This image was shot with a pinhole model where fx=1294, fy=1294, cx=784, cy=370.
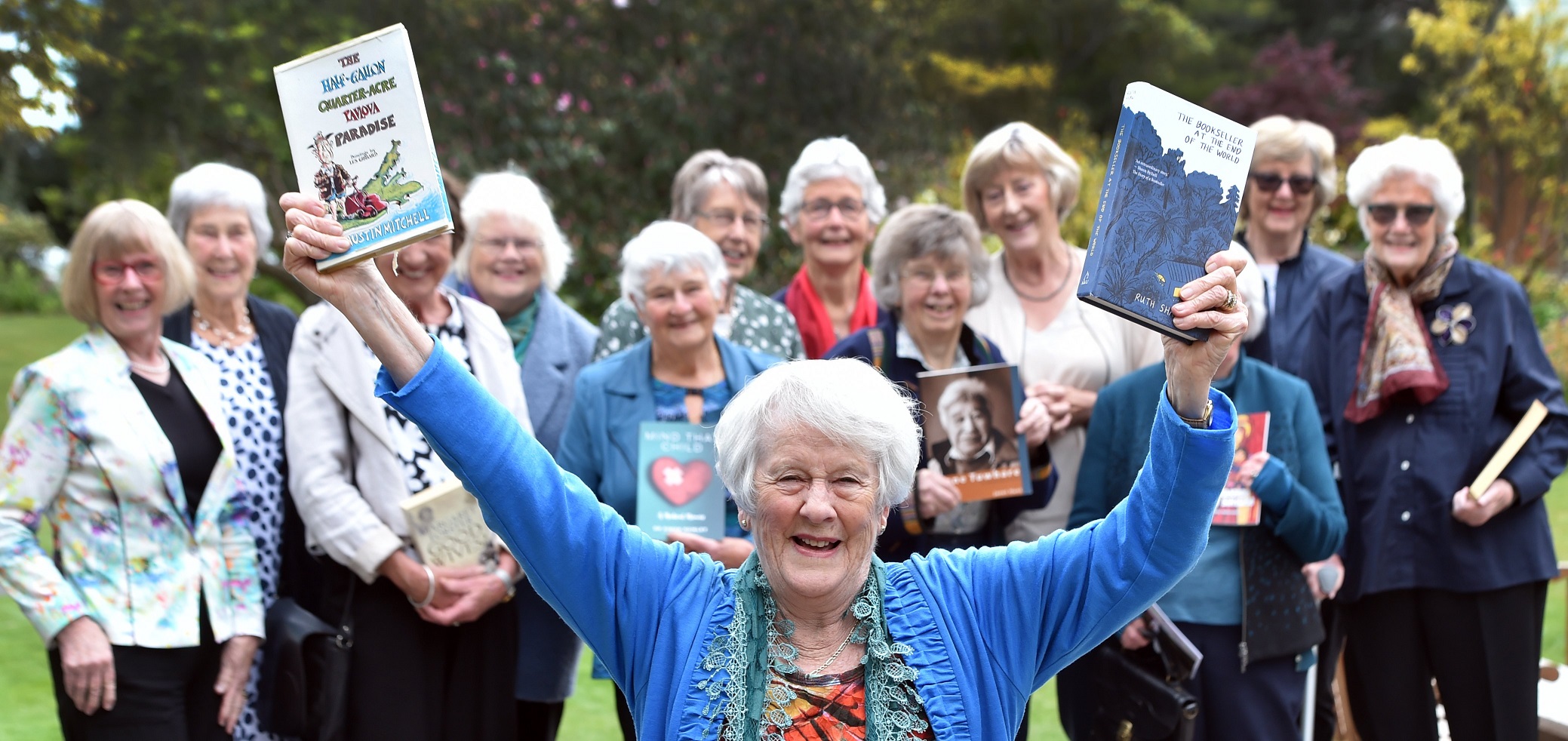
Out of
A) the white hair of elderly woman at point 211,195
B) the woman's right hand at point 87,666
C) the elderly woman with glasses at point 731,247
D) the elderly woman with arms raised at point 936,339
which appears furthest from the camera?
the elderly woman with glasses at point 731,247

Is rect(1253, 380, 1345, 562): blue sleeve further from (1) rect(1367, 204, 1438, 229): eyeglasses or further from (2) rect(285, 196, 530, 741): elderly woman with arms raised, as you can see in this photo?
(2) rect(285, 196, 530, 741): elderly woman with arms raised

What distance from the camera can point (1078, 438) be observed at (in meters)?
4.42

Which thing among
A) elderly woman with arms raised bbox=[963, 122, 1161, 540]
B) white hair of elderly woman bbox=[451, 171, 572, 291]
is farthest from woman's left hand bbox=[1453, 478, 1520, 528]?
white hair of elderly woman bbox=[451, 171, 572, 291]

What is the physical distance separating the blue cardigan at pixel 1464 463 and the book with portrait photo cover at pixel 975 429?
1.28m

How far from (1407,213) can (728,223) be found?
2429mm

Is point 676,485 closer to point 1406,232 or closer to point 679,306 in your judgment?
point 679,306

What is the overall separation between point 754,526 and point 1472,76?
14630 mm

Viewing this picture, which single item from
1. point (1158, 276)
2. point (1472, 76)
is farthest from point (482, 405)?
point (1472, 76)

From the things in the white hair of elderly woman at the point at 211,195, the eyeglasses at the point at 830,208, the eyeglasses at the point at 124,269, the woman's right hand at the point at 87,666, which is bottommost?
the woman's right hand at the point at 87,666

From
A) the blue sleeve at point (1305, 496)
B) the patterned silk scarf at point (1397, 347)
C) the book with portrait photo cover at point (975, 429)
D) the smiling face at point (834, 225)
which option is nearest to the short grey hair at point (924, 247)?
the book with portrait photo cover at point (975, 429)

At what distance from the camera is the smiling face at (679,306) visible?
4.07 metres

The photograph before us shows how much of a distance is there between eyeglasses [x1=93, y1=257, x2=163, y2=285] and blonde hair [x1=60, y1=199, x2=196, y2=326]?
0.01m

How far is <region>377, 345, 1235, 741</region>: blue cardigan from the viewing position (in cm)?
219

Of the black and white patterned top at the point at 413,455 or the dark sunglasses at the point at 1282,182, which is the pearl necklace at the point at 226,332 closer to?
the black and white patterned top at the point at 413,455
